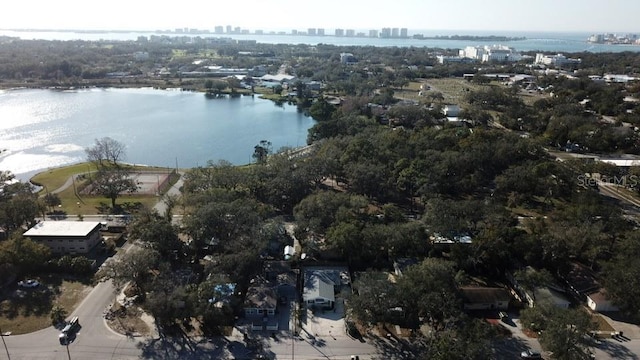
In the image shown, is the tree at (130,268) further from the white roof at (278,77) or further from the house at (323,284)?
the white roof at (278,77)

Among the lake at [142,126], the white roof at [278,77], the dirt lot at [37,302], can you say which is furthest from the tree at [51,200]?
the white roof at [278,77]

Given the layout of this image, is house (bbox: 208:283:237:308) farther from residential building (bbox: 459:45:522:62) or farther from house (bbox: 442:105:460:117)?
residential building (bbox: 459:45:522:62)

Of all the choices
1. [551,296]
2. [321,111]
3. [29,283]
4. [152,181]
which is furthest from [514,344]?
[321,111]

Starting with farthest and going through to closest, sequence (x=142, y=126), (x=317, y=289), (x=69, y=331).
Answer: (x=142, y=126) → (x=317, y=289) → (x=69, y=331)

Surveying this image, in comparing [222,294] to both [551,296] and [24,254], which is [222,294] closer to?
[24,254]

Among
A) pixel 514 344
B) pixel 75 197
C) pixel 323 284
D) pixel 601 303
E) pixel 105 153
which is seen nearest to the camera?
pixel 514 344

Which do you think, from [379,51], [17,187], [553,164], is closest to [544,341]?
[553,164]

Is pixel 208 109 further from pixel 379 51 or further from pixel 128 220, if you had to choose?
pixel 379 51
